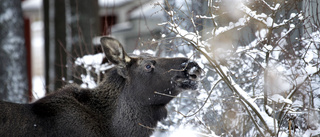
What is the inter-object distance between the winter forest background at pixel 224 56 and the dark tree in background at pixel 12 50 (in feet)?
0.07

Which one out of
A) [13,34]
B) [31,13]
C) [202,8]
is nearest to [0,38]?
[13,34]

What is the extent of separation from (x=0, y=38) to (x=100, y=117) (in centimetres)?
560

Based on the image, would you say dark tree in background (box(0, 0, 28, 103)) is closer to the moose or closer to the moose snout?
the moose

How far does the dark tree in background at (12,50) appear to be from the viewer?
9.69 meters

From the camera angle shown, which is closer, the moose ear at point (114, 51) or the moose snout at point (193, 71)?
the moose snout at point (193, 71)

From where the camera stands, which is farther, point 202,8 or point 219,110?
point 202,8

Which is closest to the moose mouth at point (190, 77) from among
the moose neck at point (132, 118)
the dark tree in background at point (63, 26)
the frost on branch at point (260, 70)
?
the frost on branch at point (260, 70)

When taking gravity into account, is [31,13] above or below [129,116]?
above

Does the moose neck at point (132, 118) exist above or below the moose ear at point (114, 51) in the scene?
below

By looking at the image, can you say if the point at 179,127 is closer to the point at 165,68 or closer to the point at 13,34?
the point at 165,68

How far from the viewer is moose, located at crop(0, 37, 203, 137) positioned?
4.68 meters

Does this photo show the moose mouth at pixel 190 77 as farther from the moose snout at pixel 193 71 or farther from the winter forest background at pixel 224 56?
the winter forest background at pixel 224 56

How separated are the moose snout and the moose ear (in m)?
0.72

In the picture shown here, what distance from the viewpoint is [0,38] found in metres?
9.74
